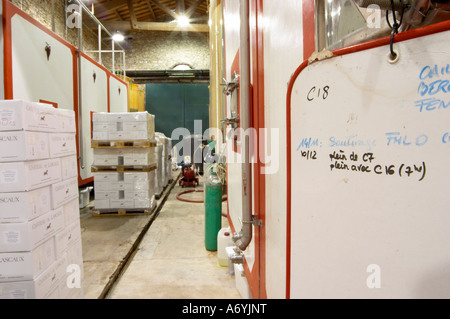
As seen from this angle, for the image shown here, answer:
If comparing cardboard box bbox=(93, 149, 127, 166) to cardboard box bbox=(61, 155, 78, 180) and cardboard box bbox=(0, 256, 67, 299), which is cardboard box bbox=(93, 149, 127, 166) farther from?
cardboard box bbox=(0, 256, 67, 299)

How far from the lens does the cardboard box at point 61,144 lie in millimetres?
1978

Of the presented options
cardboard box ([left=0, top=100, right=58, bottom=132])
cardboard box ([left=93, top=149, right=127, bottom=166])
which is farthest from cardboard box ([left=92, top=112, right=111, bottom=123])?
cardboard box ([left=0, top=100, right=58, bottom=132])

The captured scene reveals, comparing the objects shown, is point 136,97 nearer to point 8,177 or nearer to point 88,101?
point 88,101

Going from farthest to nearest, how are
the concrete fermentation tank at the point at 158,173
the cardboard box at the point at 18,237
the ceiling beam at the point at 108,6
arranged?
the ceiling beam at the point at 108,6 → the concrete fermentation tank at the point at 158,173 → the cardboard box at the point at 18,237

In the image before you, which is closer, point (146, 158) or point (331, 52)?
point (331, 52)

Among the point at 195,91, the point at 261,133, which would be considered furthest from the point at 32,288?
the point at 195,91

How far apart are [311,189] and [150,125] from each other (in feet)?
15.2

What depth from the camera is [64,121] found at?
85.1 inches

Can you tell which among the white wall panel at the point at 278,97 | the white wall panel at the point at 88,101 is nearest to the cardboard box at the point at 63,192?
the white wall panel at the point at 278,97

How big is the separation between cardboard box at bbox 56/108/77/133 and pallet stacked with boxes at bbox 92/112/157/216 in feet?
7.88

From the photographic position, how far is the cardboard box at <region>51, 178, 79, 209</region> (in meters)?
1.96

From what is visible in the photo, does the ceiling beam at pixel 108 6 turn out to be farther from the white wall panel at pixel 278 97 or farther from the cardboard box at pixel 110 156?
the white wall panel at pixel 278 97

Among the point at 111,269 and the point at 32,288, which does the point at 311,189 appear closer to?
the point at 32,288
